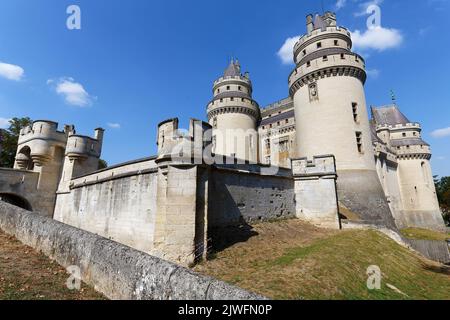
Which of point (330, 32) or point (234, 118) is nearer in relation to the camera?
point (330, 32)

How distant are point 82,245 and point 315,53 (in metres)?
23.2

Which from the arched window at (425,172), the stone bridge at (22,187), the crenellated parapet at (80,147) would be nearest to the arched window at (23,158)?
the stone bridge at (22,187)

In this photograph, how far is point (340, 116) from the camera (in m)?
19.5

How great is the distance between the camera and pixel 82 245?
519 centimetres

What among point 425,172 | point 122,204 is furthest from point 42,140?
point 425,172

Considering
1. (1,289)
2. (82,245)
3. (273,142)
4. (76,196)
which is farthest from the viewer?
(273,142)

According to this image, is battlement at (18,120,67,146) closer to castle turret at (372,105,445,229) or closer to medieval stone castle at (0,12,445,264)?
medieval stone castle at (0,12,445,264)

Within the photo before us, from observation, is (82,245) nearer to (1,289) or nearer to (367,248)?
(1,289)

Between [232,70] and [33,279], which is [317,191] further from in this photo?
[232,70]

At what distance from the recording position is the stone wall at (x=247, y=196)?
974 cm

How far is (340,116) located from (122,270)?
20053mm

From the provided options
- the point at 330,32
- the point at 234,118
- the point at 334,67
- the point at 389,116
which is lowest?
the point at 234,118

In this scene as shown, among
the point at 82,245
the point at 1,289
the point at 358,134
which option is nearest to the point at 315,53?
the point at 358,134

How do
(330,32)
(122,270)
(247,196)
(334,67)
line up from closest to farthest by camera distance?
(122,270), (247,196), (334,67), (330,32)
